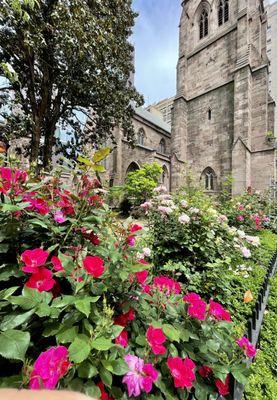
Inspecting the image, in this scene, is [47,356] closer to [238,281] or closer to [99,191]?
[99,191]

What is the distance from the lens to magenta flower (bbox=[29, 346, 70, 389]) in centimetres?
63

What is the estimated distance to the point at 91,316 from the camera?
0.89m

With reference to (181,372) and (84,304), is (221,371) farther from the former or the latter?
(84,304)

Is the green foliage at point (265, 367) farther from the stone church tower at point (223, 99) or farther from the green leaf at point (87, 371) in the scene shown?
the stone church tower at point (223, 99)

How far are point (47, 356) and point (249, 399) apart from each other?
2.00m

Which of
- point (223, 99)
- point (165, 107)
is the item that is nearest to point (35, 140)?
point (223, 99)

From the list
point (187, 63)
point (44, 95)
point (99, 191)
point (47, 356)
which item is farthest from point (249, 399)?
point (187, 63)

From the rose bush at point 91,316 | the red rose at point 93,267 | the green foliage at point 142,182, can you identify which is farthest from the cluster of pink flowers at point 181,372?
the green foliage at point 142,182

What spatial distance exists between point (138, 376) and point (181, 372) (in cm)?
19

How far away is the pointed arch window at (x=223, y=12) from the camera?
60.9 feet

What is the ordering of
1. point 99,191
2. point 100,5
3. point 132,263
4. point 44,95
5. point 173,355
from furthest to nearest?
point 44,95
point 100,5
point 99,191
point 132,263
point 173,355

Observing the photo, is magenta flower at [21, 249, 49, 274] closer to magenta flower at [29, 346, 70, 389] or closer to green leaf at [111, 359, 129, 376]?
magenta flower at [29, 346, 70, 389]

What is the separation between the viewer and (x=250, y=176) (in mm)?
15766

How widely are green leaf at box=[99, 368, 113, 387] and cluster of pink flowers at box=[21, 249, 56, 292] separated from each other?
1.19ft
